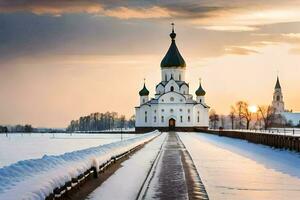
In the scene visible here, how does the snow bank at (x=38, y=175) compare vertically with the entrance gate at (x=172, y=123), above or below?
below

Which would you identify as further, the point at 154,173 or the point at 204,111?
the point at 204,111

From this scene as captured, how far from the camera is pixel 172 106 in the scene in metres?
141

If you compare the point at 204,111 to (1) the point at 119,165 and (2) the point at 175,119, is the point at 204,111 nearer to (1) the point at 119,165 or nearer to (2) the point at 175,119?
(2) the point at 175,119

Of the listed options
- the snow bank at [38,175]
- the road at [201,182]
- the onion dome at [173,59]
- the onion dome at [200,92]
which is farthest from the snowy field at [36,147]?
the onion dome at [200,92]

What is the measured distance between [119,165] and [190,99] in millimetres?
121115

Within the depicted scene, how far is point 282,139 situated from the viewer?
133 feet

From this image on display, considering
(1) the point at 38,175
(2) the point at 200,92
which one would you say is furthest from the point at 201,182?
(2) the point at 200,92

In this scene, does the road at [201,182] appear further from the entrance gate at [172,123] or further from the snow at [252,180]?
the entrance gate at [172,123]

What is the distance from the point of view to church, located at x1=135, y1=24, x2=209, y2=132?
460 feet

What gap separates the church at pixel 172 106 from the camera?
14012 cm

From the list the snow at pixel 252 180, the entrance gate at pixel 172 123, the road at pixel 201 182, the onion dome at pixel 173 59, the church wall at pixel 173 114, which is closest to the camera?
the road at pixel 201 182

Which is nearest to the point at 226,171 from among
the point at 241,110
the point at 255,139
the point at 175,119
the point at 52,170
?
the point at 52,170

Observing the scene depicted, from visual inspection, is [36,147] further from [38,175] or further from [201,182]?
[38,175]

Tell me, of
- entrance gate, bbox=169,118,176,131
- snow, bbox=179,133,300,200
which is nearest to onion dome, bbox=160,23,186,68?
entrance gate, bbox=169,118,176,131
